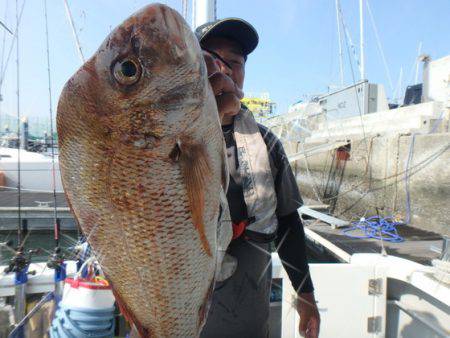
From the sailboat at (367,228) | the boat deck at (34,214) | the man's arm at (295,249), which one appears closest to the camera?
the man's arm at (295,249)

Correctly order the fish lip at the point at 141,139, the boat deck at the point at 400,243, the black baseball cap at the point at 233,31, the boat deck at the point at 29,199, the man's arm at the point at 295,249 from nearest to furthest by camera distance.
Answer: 1. the fish lip at the point at 141,139
2. the black baseball cap at the point at 233,31
3. the man's arm at the point at 295,249
4. the boat deck at the point at 400,243
5. the boat deck at the point at 29,199

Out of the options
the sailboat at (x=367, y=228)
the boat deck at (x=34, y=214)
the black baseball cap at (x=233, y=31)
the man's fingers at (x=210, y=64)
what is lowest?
the boat deck at (x=34, y=214)

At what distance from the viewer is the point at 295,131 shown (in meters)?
16.0

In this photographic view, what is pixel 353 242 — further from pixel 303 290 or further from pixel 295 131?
pixel 295 131

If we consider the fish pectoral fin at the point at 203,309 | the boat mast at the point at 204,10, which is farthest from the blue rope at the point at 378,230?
the fish pectoral fin at the point at 203,309

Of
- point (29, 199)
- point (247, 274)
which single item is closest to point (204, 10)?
point (247, 274)

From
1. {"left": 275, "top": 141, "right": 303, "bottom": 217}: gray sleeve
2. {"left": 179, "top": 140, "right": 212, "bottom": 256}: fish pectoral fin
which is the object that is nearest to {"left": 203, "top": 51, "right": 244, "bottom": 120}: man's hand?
{"left": 179, "top": 140, "right": 212, "bottom": 256}: fish pectoral fin

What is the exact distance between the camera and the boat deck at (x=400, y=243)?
6148mm

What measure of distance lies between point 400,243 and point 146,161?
283 inches

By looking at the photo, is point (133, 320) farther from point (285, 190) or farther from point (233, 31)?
point (233, 31)

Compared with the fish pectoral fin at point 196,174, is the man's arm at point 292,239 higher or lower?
lower

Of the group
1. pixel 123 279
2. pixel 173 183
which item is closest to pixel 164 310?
pixel 123 279

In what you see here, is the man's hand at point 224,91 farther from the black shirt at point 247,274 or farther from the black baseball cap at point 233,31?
the black shirt at point 247,274

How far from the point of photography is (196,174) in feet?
3.67
